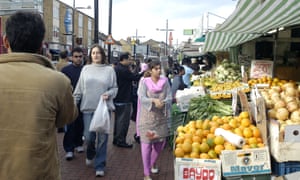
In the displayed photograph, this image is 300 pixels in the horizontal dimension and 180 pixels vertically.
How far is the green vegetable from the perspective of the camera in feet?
16.3

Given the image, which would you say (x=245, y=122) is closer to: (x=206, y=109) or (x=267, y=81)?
(x=206, y=109)

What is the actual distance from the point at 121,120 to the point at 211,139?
3516 millimetres

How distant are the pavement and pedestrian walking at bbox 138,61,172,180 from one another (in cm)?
44

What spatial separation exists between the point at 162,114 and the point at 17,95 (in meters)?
3.15

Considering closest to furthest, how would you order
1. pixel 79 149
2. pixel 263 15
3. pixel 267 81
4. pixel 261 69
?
1. pixel 263 15
2. pixel 267 81
3. pixel 261 69
4. pixel 79 149

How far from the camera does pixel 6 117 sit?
6.32 ft

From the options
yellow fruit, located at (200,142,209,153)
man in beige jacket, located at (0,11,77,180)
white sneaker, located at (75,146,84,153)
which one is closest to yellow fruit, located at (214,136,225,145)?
yellow fruit, located at (200,142,209,153)

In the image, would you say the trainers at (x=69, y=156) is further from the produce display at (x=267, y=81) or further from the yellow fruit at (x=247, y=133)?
the yellow fruit at (x=247, y=133)

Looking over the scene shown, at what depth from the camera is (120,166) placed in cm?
564

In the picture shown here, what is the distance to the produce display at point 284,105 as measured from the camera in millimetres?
3314

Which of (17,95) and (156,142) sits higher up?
(17,95)

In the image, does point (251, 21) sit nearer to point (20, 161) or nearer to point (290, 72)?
point (290, 72)

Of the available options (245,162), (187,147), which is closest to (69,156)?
(187,147)

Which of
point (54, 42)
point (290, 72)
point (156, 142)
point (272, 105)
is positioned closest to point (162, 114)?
point (156, 142)
